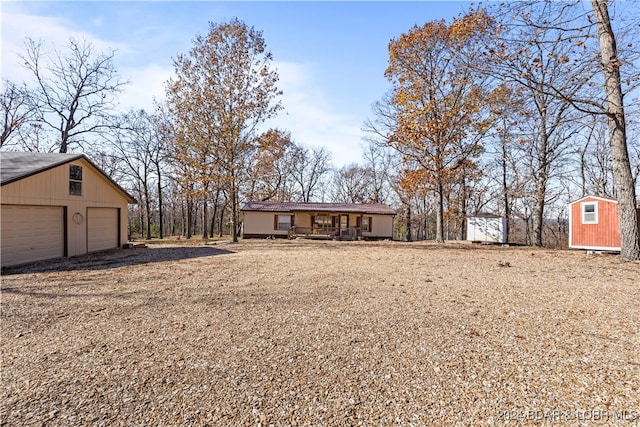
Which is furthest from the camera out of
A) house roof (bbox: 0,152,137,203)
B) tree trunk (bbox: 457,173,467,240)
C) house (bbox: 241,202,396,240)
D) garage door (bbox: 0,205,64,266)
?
tree trunk (bbox: 457,173,467,240)

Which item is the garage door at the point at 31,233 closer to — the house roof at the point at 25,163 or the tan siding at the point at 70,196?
the tan siding at the point at 70,196

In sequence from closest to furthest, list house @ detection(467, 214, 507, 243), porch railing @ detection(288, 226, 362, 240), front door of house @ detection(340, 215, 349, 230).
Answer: house @ detection(467, 214, 507, 243) → porch railing @ detection(288, 226, 362, 240) → front door of house @ detection(340, 215, 349, 230)

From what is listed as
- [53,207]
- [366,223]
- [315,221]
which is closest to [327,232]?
[315,221]

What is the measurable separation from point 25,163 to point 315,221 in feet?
55.3

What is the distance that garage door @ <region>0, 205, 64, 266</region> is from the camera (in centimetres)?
930

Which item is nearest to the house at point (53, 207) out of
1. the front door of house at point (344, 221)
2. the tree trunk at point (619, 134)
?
the front door of house at point (344, 221)

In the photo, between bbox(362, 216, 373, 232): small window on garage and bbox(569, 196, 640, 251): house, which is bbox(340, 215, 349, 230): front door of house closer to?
bbox(362, 216, 373, 232): small window on garage

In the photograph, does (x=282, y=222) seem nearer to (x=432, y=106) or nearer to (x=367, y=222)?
(x=367, y=222)

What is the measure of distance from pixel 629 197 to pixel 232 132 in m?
16.0

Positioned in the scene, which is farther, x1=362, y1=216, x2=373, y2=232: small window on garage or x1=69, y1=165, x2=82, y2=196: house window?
x1=362, y1=216, x2=373, y2=232: small window on garage

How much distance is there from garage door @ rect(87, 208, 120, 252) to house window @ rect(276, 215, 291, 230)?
36.4ft

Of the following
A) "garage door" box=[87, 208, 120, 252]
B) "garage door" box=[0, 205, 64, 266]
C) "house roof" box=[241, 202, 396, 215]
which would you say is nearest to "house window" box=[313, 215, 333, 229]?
"house roof" box=[241, 202, 396, 215]

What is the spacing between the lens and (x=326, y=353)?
10.6ft

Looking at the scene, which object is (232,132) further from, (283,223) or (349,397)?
(349,397)
